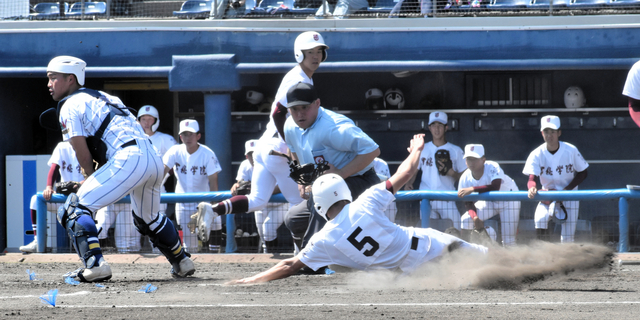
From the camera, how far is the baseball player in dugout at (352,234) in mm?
4895

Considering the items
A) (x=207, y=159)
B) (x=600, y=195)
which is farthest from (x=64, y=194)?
(x=600, y=195)

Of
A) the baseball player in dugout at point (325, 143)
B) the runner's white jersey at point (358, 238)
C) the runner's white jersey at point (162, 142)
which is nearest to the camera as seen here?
the runner's white jersey at point (358, 238)

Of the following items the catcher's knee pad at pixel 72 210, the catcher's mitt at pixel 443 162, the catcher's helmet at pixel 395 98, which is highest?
the catcher's helmet at pixel 395 98

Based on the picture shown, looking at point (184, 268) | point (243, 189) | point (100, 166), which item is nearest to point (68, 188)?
point (243, 189)

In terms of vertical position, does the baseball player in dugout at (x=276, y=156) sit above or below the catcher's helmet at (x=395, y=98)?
below

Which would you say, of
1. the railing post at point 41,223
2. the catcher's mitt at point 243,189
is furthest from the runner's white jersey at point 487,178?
the railing post at point 41,223

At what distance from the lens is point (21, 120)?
12242 mm

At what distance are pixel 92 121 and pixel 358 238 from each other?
223cm

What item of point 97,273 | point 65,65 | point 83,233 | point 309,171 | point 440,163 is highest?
point 65,65

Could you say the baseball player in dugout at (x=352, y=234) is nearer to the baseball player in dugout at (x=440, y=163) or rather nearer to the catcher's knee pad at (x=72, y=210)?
the catcher's knee pad at (x=72, y=210)

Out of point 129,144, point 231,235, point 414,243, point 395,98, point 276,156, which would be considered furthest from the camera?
point 395,98

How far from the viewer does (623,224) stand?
7305 mm

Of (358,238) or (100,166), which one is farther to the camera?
(100,166)

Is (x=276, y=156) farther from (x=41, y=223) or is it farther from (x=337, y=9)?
(x=337, y=9)
